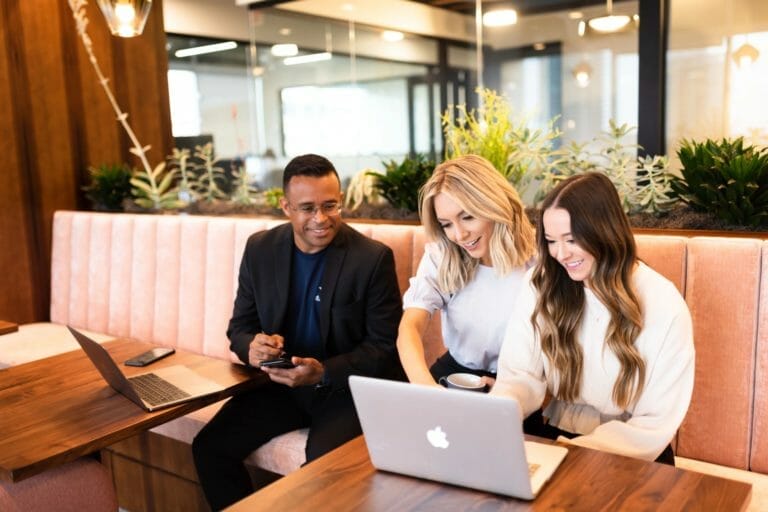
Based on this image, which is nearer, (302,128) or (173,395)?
(173,395)

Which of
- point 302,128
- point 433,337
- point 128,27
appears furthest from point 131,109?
point 302,128

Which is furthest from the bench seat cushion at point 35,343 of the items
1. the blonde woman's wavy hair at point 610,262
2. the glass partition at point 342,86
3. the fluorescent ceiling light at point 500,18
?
the fluorescent ceiling light at point 500,18

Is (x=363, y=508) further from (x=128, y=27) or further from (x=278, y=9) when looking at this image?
(x=278, y=9)

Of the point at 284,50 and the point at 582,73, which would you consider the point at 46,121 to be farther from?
the point at 582,73

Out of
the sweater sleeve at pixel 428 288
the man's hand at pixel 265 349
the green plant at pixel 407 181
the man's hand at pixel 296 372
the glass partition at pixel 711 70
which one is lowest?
the man's hand at pixel 296 372

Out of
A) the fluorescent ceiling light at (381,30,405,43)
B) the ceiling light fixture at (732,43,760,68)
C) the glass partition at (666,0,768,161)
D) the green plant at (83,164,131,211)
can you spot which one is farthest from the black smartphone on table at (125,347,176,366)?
the fluorescent ceiling light at (381,30,405,43)

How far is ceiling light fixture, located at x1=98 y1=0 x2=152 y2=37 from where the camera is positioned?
320cm

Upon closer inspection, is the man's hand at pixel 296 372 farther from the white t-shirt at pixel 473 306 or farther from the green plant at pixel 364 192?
the green plant at pixel 364 192

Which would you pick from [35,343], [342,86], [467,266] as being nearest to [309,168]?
[467,266]

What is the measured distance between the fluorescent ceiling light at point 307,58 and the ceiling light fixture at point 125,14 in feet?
14.0

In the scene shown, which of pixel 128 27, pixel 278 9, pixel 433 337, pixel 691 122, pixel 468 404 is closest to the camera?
pixel 468 404

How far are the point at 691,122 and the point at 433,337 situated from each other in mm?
3659

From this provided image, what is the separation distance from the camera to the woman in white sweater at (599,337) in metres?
1.57

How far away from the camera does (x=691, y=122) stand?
5301 millimetres
